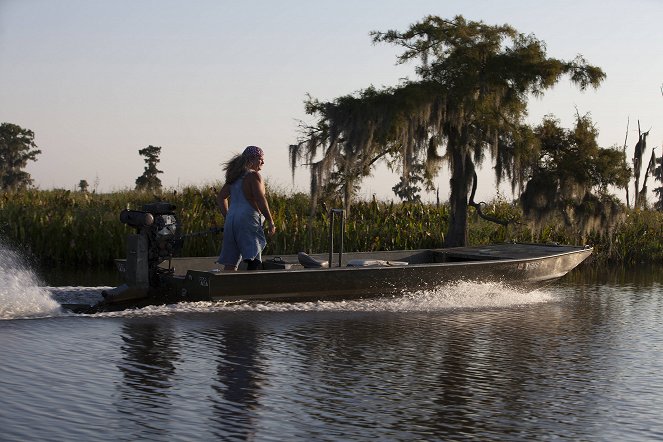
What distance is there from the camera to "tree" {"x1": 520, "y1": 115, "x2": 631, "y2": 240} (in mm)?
22281

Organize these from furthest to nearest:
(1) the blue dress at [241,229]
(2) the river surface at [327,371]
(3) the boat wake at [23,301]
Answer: (1) the blue dress at [241,229] → (3) the boat wake at [23,301] → (2) the river surface at [327,371]

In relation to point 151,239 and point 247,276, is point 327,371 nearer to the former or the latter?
point 247,276

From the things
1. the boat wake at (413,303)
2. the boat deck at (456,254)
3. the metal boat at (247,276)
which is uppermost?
the boat deck at (456,254)

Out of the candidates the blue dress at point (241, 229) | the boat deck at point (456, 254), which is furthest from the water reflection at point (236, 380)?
the boat deck at point (456, 254)

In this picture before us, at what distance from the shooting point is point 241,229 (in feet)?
44.9

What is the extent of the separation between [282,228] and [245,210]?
8.09 meters

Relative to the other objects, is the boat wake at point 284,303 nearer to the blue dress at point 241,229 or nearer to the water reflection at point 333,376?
the water reflection at point 333,376

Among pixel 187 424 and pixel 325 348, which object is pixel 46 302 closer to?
pixel 325 348

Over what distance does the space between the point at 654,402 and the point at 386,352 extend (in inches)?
121

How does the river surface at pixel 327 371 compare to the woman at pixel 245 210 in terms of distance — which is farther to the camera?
the woman at pixel 245 210

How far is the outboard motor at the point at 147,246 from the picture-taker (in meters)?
13.2

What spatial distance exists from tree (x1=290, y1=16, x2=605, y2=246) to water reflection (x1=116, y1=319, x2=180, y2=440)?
989 cm

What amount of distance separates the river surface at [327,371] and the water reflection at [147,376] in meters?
0.02

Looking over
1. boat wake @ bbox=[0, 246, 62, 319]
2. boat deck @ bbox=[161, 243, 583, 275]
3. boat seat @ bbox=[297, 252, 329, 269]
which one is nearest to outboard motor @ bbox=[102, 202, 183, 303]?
boat wake @ bbox=[0, 246, 62, 319]
